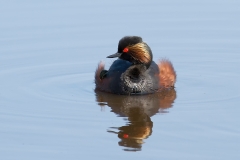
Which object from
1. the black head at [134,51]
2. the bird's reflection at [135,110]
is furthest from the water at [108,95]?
the black head at [134,51]

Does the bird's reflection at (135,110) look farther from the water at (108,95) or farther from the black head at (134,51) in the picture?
the black head at (134,51)

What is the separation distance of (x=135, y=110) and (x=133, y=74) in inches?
46.8

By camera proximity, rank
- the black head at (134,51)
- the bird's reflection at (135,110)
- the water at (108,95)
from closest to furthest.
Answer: the water at (108,95) → the bird's reflection at (135,110) → the black head at (134,51)

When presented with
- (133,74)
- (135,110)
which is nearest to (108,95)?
(133,74)

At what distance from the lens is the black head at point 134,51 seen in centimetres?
1220

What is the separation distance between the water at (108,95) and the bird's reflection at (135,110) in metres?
0.02

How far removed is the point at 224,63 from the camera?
45.2 ft

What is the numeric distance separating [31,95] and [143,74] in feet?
6.11

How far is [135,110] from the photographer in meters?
11.4

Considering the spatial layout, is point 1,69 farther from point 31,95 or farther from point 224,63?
point 224,63

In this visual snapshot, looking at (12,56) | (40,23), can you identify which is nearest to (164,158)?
(12,56)

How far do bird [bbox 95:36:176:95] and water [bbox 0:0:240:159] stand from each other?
193 mm

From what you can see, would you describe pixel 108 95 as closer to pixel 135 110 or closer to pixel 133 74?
pixel 133 74

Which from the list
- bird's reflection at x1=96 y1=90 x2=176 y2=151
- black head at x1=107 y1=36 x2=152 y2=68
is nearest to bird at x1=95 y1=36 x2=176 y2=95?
black head at x1=107 y1=36 x2=152 y2=68
